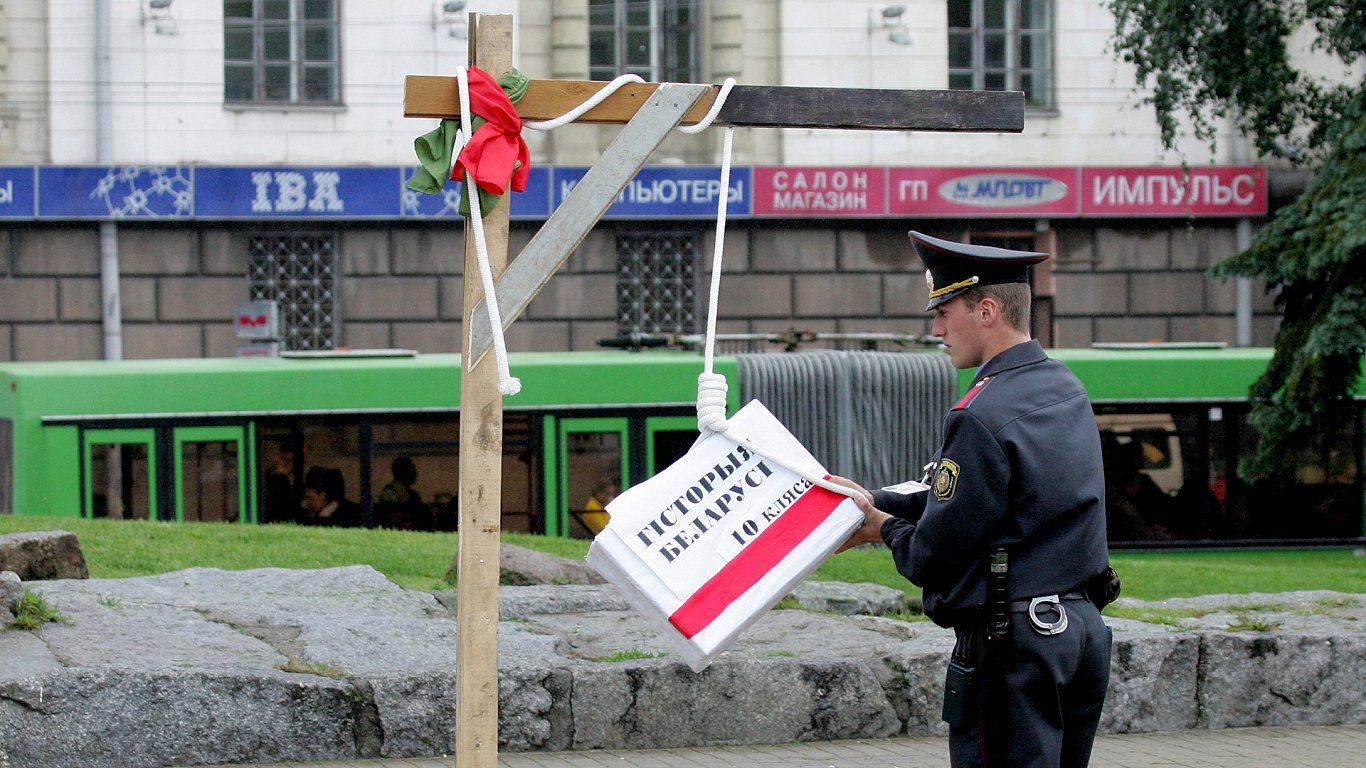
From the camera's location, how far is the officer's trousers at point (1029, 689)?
164 inches

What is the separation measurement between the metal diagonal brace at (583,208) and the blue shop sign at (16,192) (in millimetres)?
18573

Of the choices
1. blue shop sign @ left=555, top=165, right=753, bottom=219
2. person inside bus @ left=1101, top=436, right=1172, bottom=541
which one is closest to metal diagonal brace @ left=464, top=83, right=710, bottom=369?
person inside bus @ left=1101, top=436, right=1172, bottom=541

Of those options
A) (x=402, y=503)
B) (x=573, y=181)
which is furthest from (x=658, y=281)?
(x=402, y=503)

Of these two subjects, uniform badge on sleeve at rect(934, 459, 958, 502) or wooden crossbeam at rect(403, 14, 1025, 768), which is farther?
wooden crossbeam at rect(403, 14, 1025, 768)

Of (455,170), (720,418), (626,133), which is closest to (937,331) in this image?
(720,418)

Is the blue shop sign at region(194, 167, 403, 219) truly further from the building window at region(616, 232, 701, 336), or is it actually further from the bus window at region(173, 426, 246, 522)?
the bus window at region(173, 426, 246, 522)

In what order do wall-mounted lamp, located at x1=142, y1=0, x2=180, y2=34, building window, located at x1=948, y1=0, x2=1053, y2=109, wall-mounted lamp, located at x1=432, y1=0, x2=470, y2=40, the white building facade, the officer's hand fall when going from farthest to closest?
building window, located at x1=948, y1=0, x2=1053, y2=109 → wall-mounted lamp, located at x1=432, y1=0, x2=470, y2=40 → wall-mounted lamp, located at x1=142, y1=0, x2=180, y2=34 → the white building facade → the officer's hand

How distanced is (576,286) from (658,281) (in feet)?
3.69

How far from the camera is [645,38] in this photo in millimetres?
23750

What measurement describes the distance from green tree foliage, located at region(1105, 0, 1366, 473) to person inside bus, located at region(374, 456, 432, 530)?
779 centimetres

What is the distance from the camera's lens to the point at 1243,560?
17.5 metres

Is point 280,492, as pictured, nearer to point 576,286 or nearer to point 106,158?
point 576,286

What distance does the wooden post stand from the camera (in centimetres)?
468

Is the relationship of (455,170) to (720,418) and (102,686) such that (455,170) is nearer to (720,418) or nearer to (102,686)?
(720,418)
